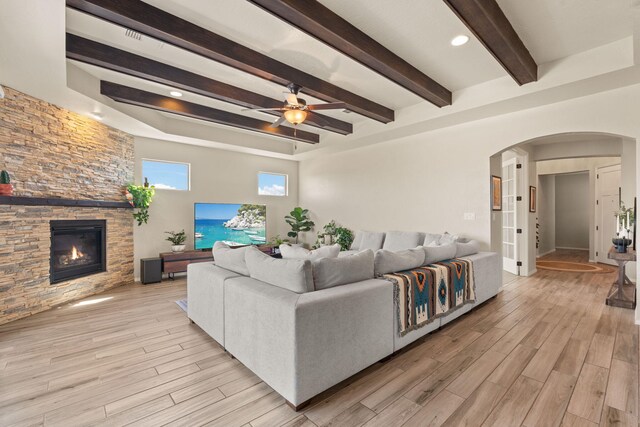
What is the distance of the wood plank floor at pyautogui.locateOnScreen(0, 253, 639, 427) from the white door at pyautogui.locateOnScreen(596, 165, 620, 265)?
4687mm

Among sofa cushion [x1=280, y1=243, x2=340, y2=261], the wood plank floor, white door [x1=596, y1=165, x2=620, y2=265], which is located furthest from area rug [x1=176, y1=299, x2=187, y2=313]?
white door [x1=596, y1=165, x2=620, y2=265]

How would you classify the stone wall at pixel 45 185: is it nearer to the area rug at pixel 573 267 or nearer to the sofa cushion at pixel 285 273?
the sofa cushion at pixel 285 273

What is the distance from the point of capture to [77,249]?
4453mm

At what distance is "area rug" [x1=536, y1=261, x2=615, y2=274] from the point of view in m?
6.06

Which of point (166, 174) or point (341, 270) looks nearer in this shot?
point (341, 270)

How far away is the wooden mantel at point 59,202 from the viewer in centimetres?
339

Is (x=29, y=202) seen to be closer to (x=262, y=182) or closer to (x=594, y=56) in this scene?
(x=262, y=182)

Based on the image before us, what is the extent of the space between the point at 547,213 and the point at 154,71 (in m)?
10.8

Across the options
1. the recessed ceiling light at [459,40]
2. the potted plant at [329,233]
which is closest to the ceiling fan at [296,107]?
the recessed ceiling light at [459,40]

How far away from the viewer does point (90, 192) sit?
181 inches

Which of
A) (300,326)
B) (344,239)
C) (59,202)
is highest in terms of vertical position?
(59,202)

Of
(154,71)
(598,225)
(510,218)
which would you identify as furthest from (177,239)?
(598,225)

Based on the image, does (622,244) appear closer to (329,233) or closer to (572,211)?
(329,233)

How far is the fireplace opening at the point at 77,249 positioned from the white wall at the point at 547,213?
10.4m
